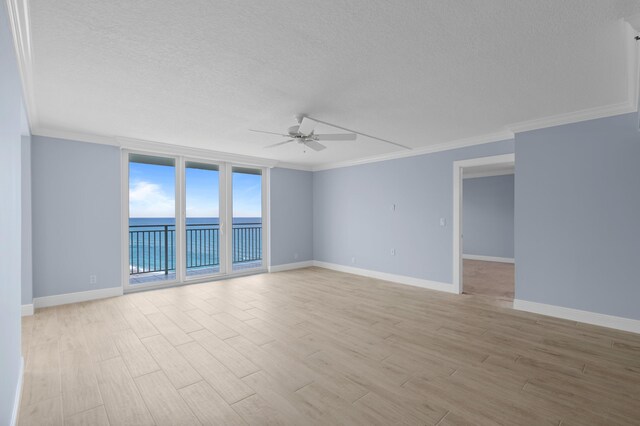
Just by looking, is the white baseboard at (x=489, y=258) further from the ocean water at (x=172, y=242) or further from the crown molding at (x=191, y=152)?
the crown molding at (x=191, y=152)

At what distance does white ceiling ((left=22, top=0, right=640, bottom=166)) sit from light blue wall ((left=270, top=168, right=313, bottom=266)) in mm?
3058

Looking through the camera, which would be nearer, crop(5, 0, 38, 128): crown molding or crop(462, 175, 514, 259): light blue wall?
crop(5, 0, 38, 128): crown molding

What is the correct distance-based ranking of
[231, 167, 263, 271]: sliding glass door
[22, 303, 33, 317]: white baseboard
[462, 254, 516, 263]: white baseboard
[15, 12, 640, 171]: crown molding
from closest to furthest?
[15, 12, 640, 171]: crown molding, [22, 303, 33, 317]: white baseboard, [231, 167, 263, 271]: sliding glass door, [462, 254, 516, 263]: white baseboard

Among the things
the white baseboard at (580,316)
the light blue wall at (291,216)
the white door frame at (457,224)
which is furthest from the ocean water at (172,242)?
the white baseboard at (580,316)

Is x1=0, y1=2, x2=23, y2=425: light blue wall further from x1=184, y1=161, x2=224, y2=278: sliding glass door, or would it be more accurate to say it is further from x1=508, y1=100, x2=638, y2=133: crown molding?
x1=508, y1=100, x2=638, y2=133: crown molding

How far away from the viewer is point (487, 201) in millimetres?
8594

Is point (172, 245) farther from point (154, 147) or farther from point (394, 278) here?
point (394, 278)

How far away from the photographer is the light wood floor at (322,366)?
1.88 meters

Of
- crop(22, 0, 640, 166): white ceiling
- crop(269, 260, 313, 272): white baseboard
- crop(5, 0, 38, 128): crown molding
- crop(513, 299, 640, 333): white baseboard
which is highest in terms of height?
crop(22, 0, 640, 166): white ceiling

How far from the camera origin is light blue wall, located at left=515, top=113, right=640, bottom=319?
10.4 feet

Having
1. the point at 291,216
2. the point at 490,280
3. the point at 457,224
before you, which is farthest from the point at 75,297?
the point at 490,280

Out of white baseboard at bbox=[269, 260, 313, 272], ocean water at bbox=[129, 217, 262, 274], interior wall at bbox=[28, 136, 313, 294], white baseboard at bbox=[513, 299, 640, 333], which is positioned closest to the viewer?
white baseboard at bbox=[513, 299, 640, 333]

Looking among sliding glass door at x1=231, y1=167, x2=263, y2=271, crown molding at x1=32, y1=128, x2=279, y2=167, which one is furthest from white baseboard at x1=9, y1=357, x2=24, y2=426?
sliding glass door at x1=231, y1=167, x2=263, y2=271

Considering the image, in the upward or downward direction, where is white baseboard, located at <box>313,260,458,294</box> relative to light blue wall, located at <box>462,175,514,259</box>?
downward
